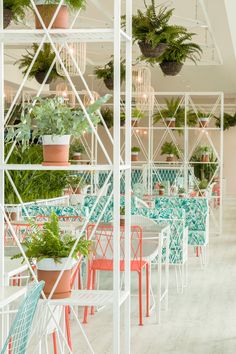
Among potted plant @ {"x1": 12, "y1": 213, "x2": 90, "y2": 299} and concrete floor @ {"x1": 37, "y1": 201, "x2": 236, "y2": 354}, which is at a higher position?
potted plant @ {"x1": 12, "y1": 213, "x2": 90, "y2": 299}

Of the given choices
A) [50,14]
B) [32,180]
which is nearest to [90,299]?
[50,14]

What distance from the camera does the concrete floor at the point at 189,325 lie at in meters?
6.07

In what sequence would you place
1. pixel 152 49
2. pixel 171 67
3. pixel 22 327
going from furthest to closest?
pixel 171 67
pixel 152 49
pixel 22 327

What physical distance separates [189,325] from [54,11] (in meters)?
3.52

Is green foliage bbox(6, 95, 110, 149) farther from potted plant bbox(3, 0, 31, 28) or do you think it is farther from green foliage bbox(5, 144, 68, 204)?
green foliage bbox(5, 144, 68, 204)

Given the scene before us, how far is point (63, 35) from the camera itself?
425 centimetres

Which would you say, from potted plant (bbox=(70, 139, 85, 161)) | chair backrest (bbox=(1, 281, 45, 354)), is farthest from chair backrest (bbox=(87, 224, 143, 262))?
potted plant (bbox=(70, 139, 85, 161))

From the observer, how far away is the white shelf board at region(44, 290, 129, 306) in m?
4.17

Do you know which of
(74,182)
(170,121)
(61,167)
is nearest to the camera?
(61,167)

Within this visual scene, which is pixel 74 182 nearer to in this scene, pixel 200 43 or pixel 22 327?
pixel 200 43

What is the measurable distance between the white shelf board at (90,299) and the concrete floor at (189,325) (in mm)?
1621

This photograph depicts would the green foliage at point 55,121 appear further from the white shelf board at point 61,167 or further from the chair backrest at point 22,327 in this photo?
the chair backrest at point 22,327

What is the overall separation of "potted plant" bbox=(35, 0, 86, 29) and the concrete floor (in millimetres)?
2686

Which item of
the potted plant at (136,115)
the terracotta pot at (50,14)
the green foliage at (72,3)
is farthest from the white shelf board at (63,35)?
the potted plant at (136,115)
